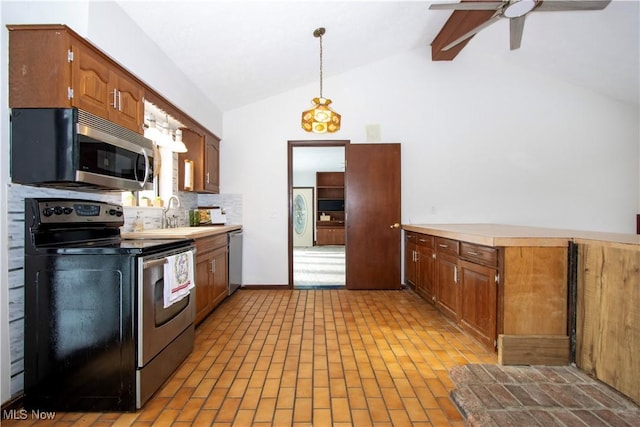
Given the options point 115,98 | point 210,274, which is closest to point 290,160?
point 210,274

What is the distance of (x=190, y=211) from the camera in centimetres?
436

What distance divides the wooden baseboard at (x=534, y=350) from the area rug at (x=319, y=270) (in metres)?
2.61

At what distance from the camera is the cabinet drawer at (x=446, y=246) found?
3.00 m

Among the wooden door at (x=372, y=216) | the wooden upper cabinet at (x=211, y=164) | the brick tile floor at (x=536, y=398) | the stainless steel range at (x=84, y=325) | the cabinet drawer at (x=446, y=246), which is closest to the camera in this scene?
the brick tile floor at (x=536, y=398)

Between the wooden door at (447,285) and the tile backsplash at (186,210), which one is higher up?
the tile backsplash at (186,210)

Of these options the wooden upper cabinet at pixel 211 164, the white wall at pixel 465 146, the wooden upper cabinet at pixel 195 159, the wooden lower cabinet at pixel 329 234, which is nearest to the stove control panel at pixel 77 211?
the wooden upper cabinet at pixel 195 159

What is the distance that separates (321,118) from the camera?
314 cm

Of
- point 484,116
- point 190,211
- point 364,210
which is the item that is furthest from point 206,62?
point 484,116

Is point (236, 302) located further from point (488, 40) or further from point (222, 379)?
point (488, 40)

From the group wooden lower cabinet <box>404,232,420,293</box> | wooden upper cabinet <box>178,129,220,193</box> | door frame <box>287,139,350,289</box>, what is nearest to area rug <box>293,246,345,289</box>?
door frame <box>287,139,350,289</box>

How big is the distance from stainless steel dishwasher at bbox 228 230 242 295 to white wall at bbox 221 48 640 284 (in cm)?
20

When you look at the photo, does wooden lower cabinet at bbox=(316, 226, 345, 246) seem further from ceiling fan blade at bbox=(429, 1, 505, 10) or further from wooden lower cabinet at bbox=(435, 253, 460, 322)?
ceiling fan blade at bbox=(429, 1, 505, 10)

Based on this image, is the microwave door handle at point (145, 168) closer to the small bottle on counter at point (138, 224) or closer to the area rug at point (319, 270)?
the small bottle on counter at point (138, 224)

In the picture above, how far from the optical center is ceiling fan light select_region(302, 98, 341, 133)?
3104 mm
